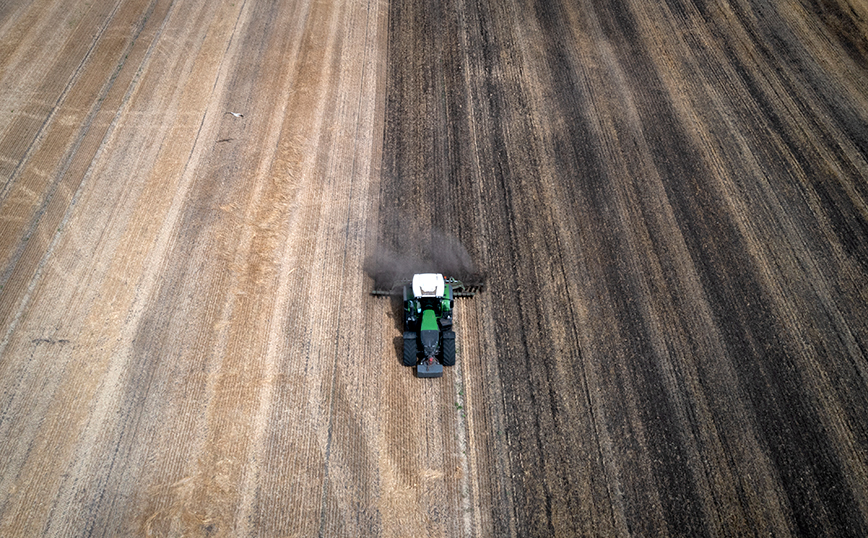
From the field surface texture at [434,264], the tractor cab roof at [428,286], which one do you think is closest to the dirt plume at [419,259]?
the field surface texture at [434,264]

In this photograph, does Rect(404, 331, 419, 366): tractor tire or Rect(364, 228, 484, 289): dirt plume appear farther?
Rect(364, 228, 484, 289): dirt plume

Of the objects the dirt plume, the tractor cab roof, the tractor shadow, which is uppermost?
the tractor cab roof

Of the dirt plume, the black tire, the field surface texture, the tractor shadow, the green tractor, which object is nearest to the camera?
the field surface texture

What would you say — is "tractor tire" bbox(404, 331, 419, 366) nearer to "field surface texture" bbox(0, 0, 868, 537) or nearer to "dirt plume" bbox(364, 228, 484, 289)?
"field surface texture" bbox(0, 0, 868, 537)

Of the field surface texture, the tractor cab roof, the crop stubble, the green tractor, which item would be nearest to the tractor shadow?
the field surface texture

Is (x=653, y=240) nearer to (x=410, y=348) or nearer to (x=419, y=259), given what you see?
(x=419, y=259)

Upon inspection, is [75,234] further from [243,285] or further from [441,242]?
[441,242]

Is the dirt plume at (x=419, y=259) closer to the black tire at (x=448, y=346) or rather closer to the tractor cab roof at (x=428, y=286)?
the tractor cab roof at (x=428, y=286)
